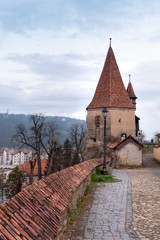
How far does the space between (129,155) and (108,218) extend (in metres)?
21.1

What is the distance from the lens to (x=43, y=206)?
429 cm

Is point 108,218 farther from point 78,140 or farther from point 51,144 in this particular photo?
point 78,140

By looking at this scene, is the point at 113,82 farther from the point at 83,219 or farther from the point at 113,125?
the point at 83,219

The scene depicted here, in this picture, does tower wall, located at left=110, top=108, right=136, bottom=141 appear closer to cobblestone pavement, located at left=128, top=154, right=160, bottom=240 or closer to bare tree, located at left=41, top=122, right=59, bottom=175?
bare tree, located at left=41, top=122, right=59, bottom=175

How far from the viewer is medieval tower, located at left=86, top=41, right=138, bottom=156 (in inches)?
1309

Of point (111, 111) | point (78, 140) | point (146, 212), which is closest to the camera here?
point (146, 212)

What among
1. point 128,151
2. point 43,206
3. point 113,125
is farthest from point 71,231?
point 113,125

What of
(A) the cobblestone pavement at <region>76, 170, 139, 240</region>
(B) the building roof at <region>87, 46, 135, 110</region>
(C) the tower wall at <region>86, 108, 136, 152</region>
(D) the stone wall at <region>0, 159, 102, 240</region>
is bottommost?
(A) the cobblestone pavement at <region>76, 170, 139, 240</region>

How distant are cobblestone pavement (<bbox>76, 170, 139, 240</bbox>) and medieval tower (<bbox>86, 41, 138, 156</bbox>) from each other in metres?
23.5

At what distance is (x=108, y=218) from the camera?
256 inches

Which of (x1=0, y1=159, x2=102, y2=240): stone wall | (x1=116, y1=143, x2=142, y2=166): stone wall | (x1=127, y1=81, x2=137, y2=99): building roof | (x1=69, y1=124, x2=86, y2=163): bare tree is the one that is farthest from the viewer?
(x1=69, y1=124, x2=86, y2=163): bare tree

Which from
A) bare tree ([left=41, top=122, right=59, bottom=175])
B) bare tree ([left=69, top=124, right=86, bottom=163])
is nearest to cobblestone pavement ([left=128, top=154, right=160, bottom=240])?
bare tree ([left=41, top=122, right=59, bottom=175])

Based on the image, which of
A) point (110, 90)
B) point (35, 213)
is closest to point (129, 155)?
point (110, 90)

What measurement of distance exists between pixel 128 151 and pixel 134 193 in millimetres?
17741
